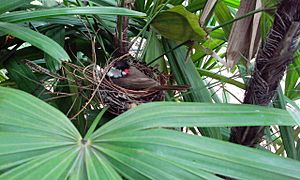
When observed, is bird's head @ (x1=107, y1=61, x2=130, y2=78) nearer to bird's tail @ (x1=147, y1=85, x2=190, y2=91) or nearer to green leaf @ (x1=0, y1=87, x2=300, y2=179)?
bird's tail @ (x1=147, y1=85, x2=190, y2=91)

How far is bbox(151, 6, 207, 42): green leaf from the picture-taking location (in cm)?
85

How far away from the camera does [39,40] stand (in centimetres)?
71

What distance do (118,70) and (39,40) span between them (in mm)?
237

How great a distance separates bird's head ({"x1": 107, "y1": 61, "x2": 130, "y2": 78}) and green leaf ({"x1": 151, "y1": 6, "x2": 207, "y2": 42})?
0.39 feet

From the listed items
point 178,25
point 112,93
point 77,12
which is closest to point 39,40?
point 77,12

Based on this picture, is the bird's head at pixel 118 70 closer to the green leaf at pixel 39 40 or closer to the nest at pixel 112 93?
the nest at pixel 112 93

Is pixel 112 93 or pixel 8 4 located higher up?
pixel 8 4

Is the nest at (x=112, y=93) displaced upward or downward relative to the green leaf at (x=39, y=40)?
downward

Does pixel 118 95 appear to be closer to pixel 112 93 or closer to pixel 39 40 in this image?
pixel 112 93

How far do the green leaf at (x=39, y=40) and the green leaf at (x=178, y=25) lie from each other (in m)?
0.28

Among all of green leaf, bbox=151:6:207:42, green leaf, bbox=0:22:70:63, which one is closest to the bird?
green leaf, bbox=151:6:207:42

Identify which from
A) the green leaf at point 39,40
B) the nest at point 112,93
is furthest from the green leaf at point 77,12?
the nest at point 112,93

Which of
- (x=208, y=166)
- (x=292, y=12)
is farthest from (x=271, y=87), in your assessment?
(x=208, y=166)

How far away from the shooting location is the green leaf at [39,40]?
68 cm
